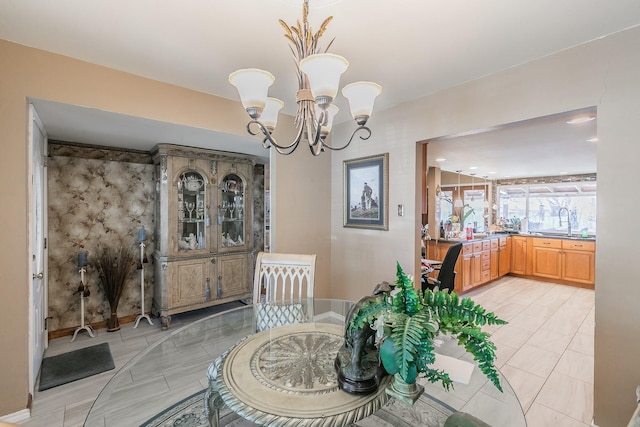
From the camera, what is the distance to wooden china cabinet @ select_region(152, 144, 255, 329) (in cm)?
318

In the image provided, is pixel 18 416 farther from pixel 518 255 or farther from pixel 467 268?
pixel 518 255

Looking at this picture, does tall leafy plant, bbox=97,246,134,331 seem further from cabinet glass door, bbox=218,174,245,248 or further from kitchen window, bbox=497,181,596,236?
kitchen window, bbox=497,181,596,236

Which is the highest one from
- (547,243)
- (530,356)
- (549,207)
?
(549,207)

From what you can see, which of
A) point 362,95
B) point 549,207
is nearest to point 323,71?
point 362,95

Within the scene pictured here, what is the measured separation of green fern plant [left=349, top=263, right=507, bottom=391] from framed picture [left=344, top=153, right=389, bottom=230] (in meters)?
2.06

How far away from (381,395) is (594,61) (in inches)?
91.6

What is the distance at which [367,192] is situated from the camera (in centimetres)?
310

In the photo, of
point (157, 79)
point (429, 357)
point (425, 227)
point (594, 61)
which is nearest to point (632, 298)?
point (594, 61)

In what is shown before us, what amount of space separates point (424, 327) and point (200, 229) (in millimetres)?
3251

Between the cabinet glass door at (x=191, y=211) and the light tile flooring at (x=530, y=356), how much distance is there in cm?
100

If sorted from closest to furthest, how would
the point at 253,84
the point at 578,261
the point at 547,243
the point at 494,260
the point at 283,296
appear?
the point at 253,84 < the point at 283,296 < the point at 578,261 < the point at 494,260 < the point at 547,243

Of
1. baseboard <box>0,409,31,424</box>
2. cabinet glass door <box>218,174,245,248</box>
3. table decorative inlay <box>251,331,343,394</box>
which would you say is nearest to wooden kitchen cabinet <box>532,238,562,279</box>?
cabinet glass door <box>218,174,245,248</box>

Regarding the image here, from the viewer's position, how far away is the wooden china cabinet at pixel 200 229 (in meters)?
3.18

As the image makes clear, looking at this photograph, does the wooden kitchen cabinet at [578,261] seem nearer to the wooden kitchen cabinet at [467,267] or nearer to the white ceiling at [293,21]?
the wooden kitchen cabinet at [467,267]
